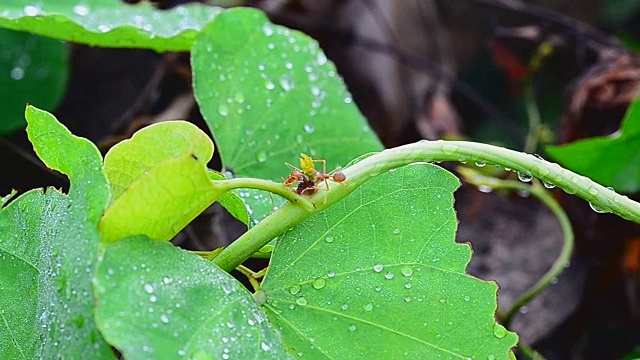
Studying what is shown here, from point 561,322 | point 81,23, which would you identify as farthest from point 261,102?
point 561,322

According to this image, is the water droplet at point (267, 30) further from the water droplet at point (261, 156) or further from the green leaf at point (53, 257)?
the green leaf at point (53, 257)

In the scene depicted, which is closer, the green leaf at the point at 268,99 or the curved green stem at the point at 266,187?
the curved green stem at the point at 266,187

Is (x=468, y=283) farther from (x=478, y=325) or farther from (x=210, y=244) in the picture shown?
(x=210, y=244)

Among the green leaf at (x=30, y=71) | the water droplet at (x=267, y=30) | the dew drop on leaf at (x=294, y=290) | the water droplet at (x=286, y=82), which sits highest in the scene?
the dew drop on leaf at (x=294, y=290)

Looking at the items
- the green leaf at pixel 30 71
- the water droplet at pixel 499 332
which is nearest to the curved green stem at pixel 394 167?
the water droplet at pixel 499 332

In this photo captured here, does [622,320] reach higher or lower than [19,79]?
lower

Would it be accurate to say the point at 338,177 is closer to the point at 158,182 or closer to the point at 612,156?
the point at 158,182
